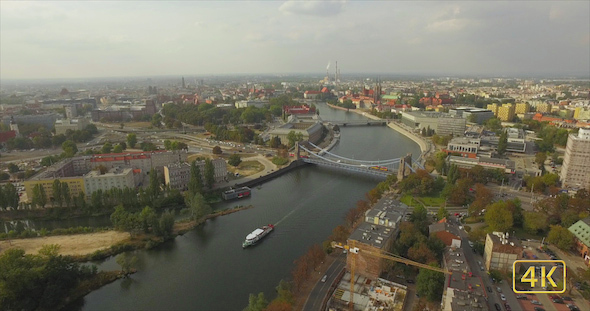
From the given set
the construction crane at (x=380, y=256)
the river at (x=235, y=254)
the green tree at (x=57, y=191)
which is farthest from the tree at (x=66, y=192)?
the construction crane at (x=380, y=256)

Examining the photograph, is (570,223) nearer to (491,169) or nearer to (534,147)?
(491,169)

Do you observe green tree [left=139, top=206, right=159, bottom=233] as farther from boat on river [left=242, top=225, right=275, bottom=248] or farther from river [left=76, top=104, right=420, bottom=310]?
boat on river [left=242, top=225, right=275, bottom=248]

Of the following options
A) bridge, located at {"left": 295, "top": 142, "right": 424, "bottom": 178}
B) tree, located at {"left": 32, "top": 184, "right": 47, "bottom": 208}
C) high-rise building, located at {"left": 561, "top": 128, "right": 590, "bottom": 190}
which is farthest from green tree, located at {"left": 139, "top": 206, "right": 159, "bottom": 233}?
high-rise building, located at {"left": 561, "top": 128, "right": 590, "bottom": 190}

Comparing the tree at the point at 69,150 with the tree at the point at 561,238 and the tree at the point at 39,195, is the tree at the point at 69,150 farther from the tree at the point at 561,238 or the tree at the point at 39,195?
the tree at the point at 561,238

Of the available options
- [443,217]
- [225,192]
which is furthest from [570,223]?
[225,192]

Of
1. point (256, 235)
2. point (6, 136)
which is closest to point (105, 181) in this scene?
point (256, 235)

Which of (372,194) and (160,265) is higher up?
(372,194)

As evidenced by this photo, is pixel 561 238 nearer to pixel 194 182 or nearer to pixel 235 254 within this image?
pixel 235 254
